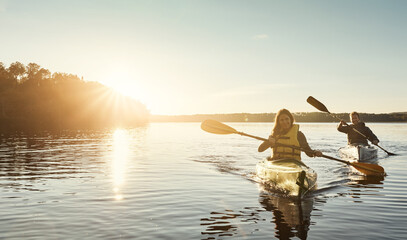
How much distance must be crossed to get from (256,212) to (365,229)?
2.43 meters

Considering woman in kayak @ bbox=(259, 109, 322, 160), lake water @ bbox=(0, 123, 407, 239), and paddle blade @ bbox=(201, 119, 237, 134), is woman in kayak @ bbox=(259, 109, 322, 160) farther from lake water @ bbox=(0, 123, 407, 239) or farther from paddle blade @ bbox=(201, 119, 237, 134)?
paddle blade @ bbox=(201, 119, 237, 134)

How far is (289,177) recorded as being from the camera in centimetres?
978

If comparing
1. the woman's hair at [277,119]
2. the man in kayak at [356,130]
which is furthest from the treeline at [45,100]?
the woman's hair at [277,119]

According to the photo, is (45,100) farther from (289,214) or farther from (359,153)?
(289,214)

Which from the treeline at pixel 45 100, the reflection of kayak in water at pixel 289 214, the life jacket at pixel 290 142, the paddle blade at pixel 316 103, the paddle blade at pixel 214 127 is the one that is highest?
the treeline at pixel 45 100

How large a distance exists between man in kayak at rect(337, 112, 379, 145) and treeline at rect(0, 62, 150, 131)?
61592 mm

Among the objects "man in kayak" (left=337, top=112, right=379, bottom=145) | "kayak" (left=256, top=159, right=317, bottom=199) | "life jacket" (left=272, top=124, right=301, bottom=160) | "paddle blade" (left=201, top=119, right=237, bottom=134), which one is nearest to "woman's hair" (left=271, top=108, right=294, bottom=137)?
"life jacket" (left=272, top=124, right=301, bottom=160)

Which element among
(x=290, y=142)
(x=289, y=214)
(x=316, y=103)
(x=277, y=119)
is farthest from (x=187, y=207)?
(x=316, y=103)

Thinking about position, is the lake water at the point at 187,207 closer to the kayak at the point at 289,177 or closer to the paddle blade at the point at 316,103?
the kayak at the point at 289,177

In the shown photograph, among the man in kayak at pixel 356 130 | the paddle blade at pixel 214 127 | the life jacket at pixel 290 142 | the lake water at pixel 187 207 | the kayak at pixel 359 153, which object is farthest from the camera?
the man in kayak at pixel 356 130

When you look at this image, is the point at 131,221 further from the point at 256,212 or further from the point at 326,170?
the point at 326,170

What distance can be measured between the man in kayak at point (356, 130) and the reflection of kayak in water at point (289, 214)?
1046 cm

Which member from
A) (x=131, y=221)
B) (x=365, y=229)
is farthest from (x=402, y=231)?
(x=131, y=221)

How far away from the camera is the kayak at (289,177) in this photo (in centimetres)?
945
